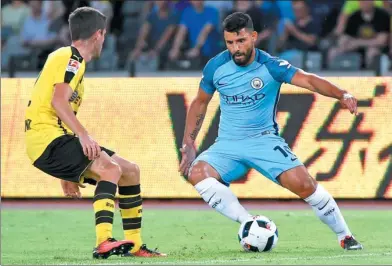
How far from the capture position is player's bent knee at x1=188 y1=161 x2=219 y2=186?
352 inches

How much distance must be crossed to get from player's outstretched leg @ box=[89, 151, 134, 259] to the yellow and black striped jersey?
1.40ft

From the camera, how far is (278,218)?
39.0 ft

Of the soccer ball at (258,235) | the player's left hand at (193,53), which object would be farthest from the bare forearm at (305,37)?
the soccer ball at (258,235)

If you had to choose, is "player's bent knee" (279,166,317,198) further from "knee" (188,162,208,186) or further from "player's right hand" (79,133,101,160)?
"player's right hand" (79,133,101,160)

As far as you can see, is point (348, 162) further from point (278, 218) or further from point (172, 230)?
point (172, 230)

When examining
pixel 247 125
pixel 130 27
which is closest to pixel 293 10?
pixel 130 27

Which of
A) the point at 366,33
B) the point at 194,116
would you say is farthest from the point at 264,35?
the point at 194,116

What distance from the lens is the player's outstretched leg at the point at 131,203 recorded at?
339 inches

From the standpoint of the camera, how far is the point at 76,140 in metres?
8.42

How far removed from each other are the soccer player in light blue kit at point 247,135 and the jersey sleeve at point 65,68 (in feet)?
4.36

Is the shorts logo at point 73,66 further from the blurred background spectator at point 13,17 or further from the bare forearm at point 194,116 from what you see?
the blurred background spectator at point 13,17

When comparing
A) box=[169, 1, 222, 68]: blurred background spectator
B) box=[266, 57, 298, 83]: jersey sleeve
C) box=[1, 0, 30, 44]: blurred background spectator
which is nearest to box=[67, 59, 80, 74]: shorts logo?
box=[266, 57, 298, 83]: jersey sleeve

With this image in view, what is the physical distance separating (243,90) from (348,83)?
4.48 m

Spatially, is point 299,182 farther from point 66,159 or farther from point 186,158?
point 66,159
